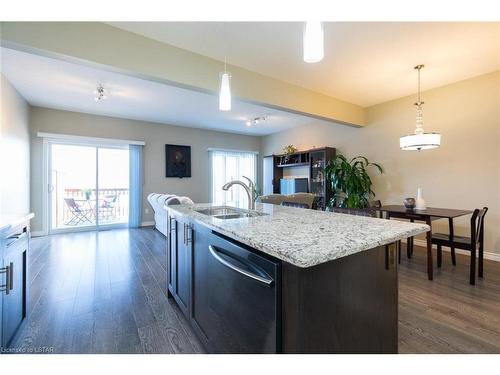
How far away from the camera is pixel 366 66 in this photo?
9.91 feet

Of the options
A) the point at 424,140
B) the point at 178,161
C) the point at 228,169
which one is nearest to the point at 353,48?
the point at 424,140

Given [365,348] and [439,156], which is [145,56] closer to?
[365,348]

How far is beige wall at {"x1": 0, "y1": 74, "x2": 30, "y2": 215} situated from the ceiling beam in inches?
78.0

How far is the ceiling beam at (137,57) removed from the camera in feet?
6.31

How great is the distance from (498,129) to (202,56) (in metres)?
3.97

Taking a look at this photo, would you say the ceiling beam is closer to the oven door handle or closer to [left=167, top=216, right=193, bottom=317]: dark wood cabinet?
[left=167, top=216, right=193, bottom=317]: dark wood cabinet

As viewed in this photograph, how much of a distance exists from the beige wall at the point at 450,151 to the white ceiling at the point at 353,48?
323 millimetres

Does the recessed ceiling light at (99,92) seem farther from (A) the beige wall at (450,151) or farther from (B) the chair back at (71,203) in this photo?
(A) the beige wall at (450,151)

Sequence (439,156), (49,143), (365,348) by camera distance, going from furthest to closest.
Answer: (49,143)
(439,156)
(365,348)

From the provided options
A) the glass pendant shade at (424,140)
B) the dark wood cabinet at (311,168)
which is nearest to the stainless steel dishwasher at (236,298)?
the glass pendant shade at (424,140)

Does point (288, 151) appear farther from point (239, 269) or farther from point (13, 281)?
point (13, 281)

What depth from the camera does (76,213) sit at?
5.19 metres
